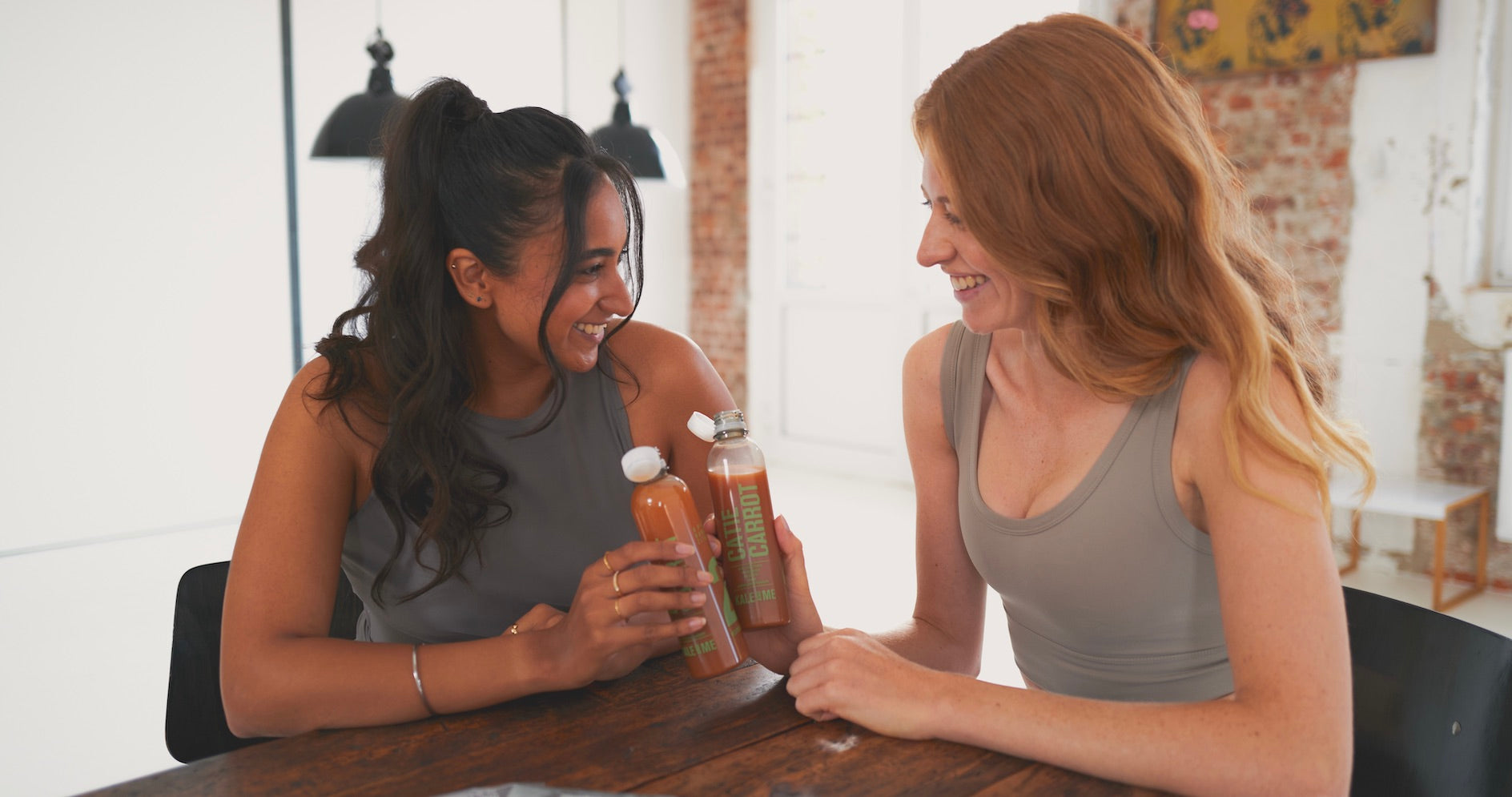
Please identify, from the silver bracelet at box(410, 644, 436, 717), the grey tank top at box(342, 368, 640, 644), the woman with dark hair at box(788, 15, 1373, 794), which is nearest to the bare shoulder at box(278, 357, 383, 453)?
the grey tank top at box(342, 368, 640, 644)

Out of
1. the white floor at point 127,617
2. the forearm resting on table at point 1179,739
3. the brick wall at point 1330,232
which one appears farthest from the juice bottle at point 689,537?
the brick wall at point 1330,232

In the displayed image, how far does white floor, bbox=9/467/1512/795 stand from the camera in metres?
2.52

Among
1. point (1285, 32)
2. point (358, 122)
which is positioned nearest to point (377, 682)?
point (358, 122)

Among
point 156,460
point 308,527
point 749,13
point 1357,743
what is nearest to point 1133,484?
point 1357,743

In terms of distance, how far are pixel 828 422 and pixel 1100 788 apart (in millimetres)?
5118

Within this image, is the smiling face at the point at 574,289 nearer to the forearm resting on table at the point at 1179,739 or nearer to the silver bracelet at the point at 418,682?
the silver bracelet at the point at 418,682

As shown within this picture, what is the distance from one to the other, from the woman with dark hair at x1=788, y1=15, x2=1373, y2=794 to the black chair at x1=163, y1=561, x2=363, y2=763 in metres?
0.72

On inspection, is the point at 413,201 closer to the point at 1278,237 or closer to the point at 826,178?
the point at 1278,237

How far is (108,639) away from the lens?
3.35m

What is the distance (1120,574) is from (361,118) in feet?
8.49

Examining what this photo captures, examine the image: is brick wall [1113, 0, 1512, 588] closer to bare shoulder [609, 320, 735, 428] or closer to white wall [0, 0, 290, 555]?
bare shoulder [609, 320, 735, 428]

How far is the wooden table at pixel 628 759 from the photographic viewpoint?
3.02 ft

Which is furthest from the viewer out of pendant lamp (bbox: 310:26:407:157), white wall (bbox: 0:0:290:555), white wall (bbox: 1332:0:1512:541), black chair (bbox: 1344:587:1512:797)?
white wall (bbox: 0:0:290:555)

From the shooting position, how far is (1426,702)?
1.03 m
